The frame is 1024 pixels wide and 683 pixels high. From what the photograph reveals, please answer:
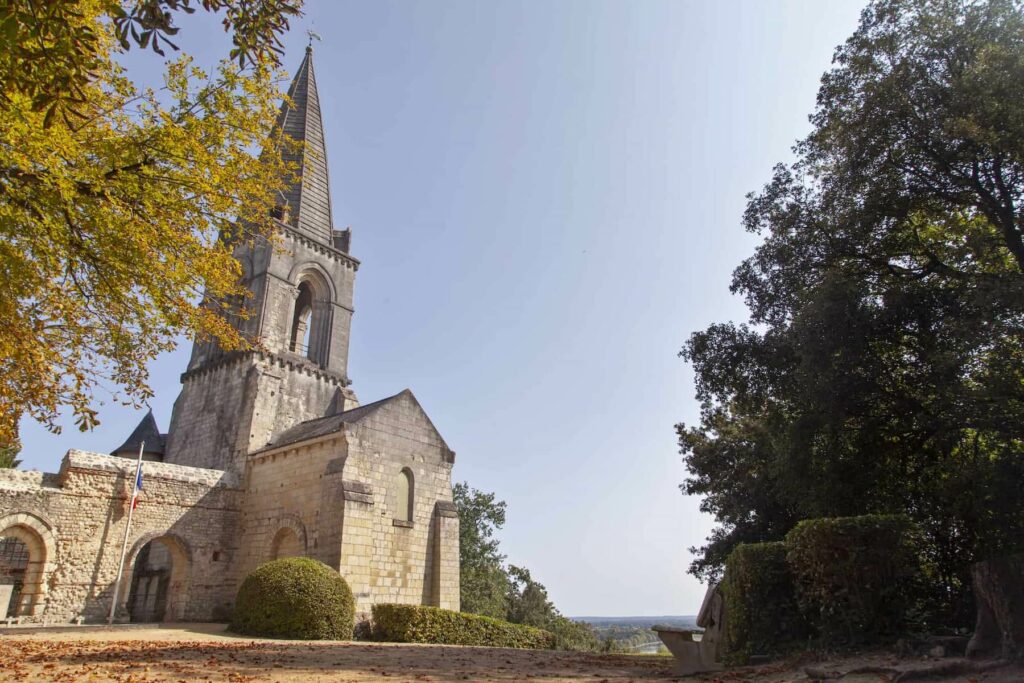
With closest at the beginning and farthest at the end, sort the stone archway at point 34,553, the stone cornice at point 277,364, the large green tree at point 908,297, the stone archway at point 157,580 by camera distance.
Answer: the large green tree at point 908,297
the stone archway at point 34,553
the stone archway at point 157,580
the stone cornice at point 277,364

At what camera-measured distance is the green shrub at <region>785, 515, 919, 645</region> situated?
722cm

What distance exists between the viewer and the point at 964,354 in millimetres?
9797

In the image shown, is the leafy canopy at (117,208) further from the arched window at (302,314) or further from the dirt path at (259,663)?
the arched window at (302,314)

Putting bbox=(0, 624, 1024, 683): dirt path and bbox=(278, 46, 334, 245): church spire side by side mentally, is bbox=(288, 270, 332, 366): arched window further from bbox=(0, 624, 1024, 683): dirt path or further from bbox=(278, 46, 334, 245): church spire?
bbox=(0, 624, 1024, 683): dirt path

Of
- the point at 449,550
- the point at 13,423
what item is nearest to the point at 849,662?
the point at 13,423

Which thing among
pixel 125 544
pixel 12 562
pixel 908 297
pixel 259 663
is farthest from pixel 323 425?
pixel 908 297

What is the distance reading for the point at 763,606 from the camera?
8.22 meters

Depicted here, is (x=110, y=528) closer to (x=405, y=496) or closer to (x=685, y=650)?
(x=405, y=496)

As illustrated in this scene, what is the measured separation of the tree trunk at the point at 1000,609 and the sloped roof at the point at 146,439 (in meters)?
26.1

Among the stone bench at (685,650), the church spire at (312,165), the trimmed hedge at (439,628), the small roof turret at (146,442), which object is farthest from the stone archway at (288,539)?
the church spire at (312,165)

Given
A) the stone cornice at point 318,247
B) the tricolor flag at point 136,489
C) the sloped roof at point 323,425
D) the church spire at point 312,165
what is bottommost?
the tricolor flag at point 136,489

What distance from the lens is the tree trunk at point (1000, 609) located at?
6.09m

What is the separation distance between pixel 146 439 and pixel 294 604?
52.2ft

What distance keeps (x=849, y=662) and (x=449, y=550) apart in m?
13.5
